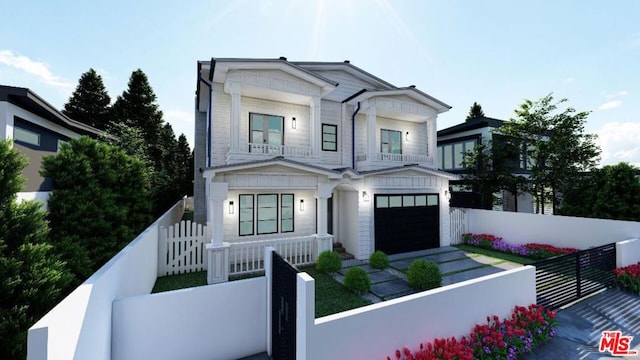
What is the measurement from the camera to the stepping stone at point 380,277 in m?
7.87

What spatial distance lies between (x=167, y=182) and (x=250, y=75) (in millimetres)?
15751

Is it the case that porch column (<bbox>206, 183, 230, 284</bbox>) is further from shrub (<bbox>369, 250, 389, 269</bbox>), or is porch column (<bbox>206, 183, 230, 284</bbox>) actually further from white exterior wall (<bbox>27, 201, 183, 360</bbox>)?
shrub (<bbox>369, 250, 389, 269</bbox>)

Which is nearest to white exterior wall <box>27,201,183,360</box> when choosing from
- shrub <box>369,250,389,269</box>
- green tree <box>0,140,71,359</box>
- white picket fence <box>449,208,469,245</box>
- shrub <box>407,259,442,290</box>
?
green tree <box>0,140,71,359</box>

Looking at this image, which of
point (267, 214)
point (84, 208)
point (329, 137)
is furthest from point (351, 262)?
point (84, 208)

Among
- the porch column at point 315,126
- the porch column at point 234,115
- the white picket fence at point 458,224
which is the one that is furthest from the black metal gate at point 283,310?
the white picket fence at point 458,224

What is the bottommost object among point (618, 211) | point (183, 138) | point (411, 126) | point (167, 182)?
point (618, 211)

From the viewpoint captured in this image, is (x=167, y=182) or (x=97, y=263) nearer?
(x=97, y=263)

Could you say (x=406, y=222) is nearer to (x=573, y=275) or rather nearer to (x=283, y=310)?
(x=573, y=275)

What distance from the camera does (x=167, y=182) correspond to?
67.7 feet

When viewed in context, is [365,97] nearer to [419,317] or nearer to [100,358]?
[419,317]

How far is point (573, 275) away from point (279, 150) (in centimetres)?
951

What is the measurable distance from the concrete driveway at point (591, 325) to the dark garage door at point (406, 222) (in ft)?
18.3

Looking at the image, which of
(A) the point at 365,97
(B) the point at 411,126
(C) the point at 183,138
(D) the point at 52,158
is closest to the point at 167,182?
(C) the point at 183,138

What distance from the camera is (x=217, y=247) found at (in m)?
7.80
